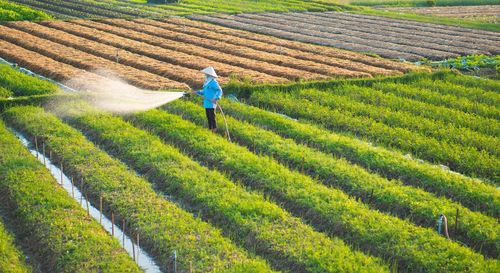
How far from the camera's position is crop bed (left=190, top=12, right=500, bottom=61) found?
26953 mm

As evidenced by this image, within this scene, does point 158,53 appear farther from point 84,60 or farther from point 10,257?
point 10,257

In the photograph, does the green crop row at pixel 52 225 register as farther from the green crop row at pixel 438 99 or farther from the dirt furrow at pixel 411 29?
the dirt furrow at pixel 411 29

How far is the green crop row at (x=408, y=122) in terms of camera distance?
1417 centimetres

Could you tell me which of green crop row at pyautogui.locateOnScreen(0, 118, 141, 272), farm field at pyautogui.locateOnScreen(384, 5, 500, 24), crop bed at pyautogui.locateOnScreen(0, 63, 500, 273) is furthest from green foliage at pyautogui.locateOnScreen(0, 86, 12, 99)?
farm field at pyautogui.locateOnScreen(384, 5, 500, 24)

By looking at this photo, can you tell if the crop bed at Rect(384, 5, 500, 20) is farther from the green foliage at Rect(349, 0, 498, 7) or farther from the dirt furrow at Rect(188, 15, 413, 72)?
the dirt furrow at Rect(188, 15, 413, 72)

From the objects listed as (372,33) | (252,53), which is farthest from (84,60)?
(372,33)

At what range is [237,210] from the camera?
10664 millimetres

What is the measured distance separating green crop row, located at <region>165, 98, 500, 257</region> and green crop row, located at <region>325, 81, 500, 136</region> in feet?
12.7

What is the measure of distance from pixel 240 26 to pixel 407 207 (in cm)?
2231

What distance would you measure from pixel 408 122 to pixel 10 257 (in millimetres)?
9193

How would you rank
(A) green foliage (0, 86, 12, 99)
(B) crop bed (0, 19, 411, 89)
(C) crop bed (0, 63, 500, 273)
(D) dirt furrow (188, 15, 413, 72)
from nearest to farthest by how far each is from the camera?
(C) crop bed (0, 63, 500, 273) → (A) green foliage (0, 86, 12, 99) → (B) crop bed (0, 19, 411, 89) → (D) dirt furrow (188, 15, 413, 72)

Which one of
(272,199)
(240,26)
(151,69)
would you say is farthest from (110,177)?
(240,26)

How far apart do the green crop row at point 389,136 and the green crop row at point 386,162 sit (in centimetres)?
55

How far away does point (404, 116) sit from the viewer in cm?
1605
